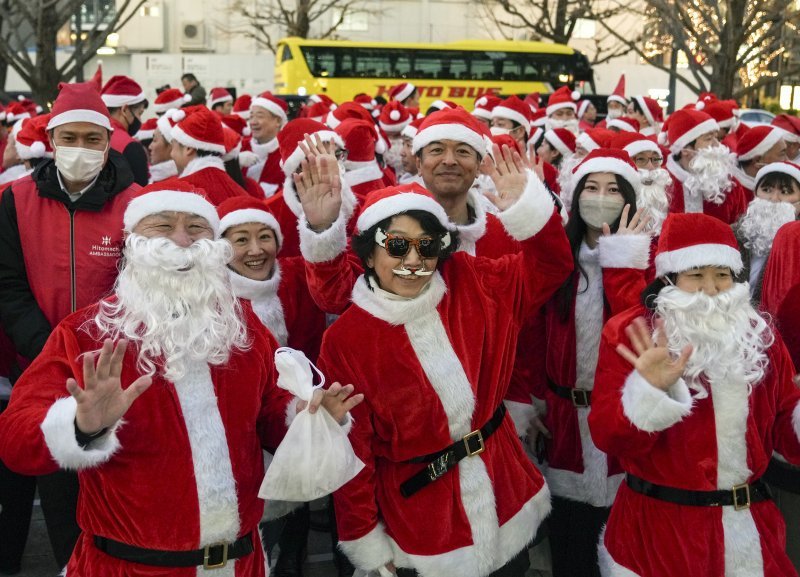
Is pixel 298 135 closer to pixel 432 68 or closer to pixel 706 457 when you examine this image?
pixel 706 457

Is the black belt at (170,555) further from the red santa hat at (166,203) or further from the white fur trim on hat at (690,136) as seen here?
the white fur trim on hat at (690,136)

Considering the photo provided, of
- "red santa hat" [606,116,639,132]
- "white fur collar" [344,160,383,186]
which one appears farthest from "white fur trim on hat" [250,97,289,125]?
"white fur collar" [344,160,383,186]

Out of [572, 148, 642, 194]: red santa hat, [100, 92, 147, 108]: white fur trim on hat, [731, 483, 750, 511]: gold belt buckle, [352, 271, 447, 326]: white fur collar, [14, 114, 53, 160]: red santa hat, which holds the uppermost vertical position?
[100, 92, 147, 108]: white fur trim on hat

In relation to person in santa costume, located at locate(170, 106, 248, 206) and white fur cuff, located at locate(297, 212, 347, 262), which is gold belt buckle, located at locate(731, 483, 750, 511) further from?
person in santa costume, located at locate(170, 106, 248, 206)

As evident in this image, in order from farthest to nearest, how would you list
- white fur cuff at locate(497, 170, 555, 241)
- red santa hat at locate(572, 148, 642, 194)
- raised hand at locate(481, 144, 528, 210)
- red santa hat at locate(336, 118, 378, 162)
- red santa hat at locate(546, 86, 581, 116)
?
1. red santa hat at locate(546, 86, 581, 116)
2. red santa hat at locate(336, 118, 378, 162)
3. red santa hat at locate(572, 148, 642, 194)
4. raised hand at locate(481, 144, 528, 210)
5. white fur cuff at locate(497, 170, 555, 241)

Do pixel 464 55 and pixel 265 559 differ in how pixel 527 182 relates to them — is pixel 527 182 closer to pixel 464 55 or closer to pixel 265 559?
pixel 265 559

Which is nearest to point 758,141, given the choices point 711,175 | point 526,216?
point 711,175

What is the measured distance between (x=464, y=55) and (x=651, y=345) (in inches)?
1113

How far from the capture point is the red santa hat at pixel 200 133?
21.7ft

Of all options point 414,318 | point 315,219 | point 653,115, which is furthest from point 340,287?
point 653,115

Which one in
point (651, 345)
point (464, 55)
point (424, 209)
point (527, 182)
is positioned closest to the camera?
point (651, 345)

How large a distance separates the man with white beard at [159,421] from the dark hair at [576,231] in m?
1.62

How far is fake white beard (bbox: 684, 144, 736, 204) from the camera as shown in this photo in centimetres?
721

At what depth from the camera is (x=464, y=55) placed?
30.5 m
